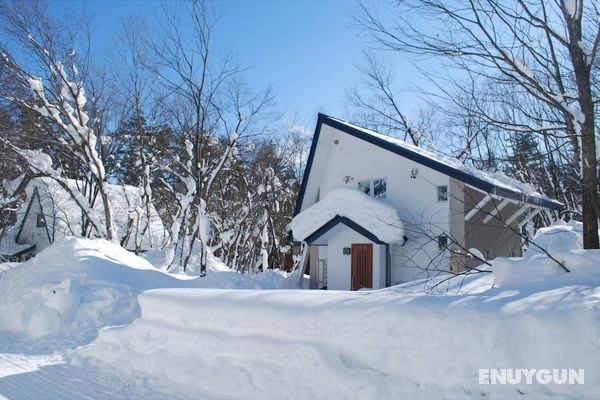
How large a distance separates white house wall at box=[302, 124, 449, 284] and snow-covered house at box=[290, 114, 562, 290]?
4 centimetres

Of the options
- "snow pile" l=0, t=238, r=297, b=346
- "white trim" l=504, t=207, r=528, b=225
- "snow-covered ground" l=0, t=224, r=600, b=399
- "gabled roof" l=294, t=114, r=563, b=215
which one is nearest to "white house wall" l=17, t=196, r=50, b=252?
"snow pile" l=0, t=238, r=297, b=346

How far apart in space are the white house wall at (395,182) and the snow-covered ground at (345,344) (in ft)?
25.4

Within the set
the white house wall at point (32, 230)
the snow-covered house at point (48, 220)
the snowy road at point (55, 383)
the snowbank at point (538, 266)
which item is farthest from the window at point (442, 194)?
the white house wall at point (32, 230)

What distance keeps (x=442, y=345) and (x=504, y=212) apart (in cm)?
1452

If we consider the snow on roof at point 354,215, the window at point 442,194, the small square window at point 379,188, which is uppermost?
the small square window at point 379,188

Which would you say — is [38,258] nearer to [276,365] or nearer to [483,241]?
[276,365]

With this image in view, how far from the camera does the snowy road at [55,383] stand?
17.4 feet

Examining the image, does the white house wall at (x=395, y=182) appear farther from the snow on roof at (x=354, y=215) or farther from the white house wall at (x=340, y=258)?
the white house wall at (x=340, y=258)

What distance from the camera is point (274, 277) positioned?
1988 centimetres

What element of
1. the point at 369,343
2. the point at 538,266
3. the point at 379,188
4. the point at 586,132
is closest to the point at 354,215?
the point at 379,188

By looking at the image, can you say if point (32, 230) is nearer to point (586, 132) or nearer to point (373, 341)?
point (373, 341)

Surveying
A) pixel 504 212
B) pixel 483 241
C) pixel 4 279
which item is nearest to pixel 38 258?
pixel 4 279

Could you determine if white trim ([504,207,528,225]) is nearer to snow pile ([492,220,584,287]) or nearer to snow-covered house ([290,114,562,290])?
snow-covered house ([290,114,562,290])

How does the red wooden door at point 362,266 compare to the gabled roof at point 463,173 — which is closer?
the gabled roof at point 463,173
